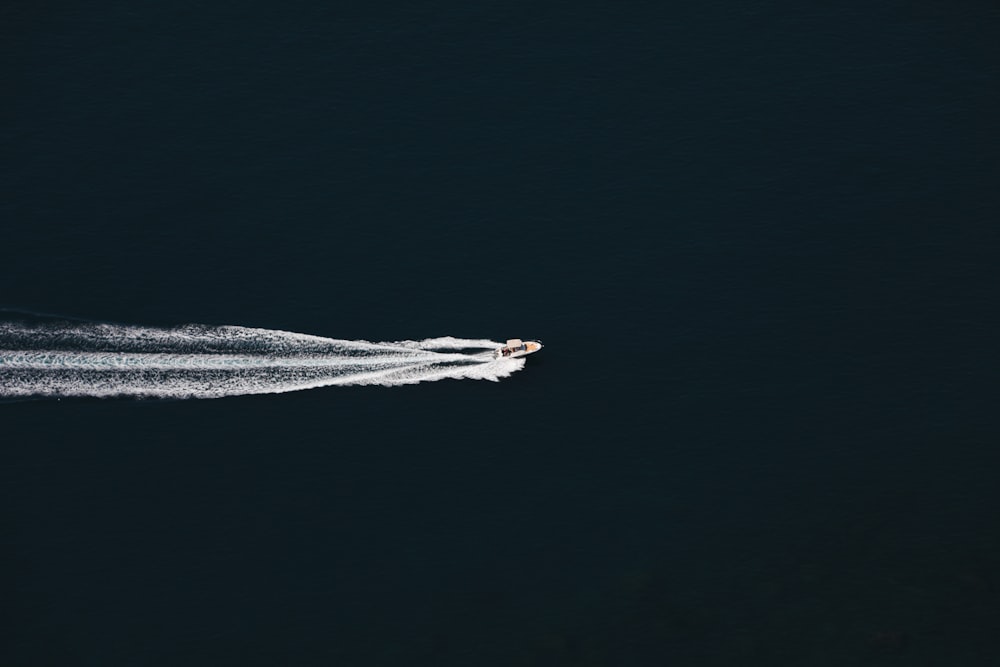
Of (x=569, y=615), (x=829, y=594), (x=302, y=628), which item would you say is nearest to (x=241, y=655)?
(x=302, y=628)

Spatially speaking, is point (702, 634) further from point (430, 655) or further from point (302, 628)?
point (302, 628)

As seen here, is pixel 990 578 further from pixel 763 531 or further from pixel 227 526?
pixel 227 526

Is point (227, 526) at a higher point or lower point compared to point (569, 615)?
higher

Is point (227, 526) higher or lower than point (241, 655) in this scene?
higher

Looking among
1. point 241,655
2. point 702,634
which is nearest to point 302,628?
point 241,655

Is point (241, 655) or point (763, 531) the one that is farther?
point (763, 531)

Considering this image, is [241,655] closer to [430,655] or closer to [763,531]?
[430,655]

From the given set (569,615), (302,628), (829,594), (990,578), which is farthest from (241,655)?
(990,578)
